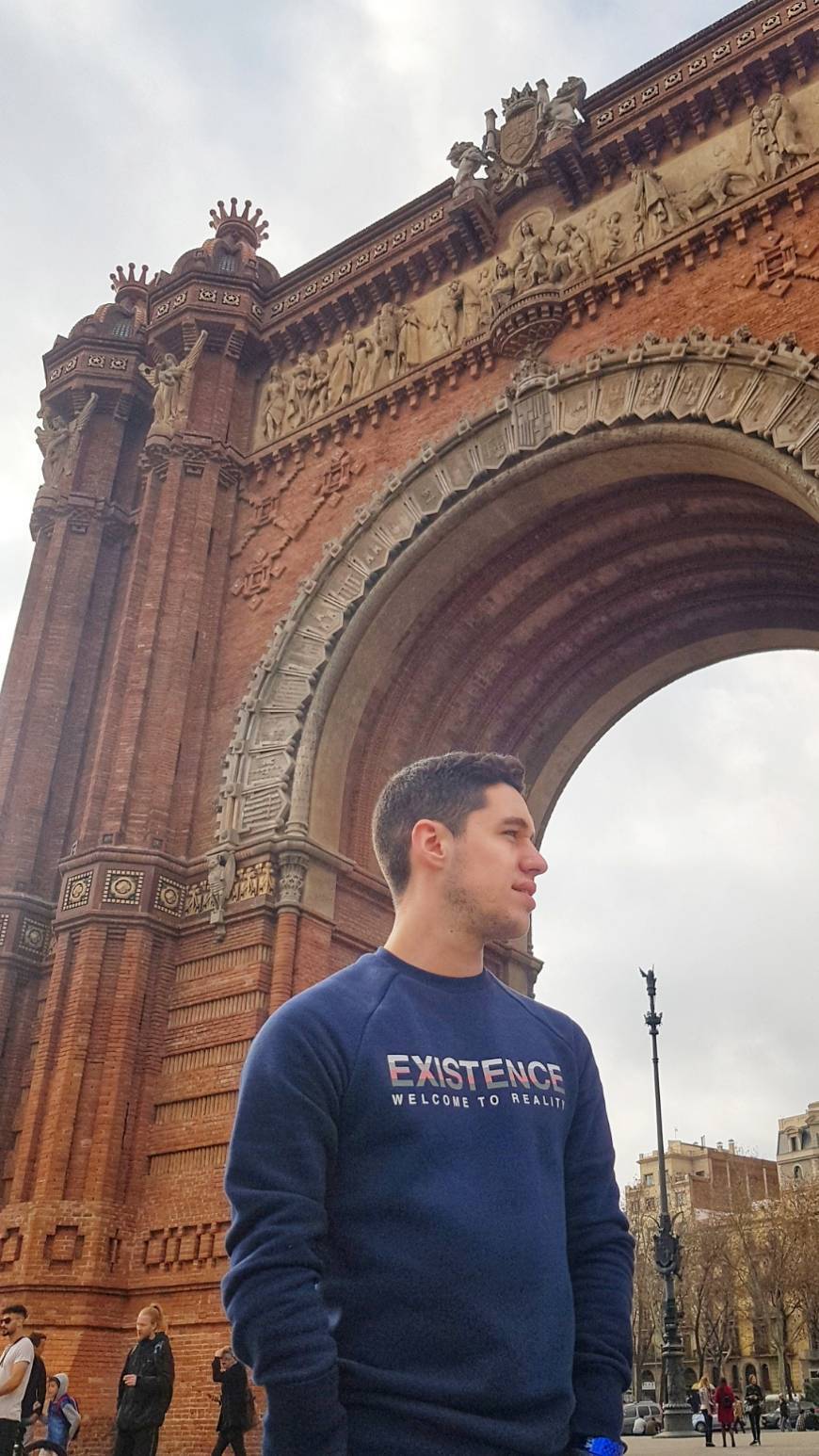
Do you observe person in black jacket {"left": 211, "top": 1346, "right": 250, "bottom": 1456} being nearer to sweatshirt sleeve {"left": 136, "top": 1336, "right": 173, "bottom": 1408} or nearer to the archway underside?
sweatshirt sleeve {"left": 136, "top": 1336, "right": 173, "bottom": 1408}

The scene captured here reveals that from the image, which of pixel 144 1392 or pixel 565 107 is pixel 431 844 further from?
pixel 565 107

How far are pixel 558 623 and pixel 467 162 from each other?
235 inches

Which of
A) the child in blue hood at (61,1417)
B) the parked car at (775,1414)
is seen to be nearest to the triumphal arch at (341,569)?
the child in blue hood at (61,1417)

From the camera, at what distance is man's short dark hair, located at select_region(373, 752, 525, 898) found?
2.52m

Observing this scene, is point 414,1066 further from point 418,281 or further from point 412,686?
point 418,281

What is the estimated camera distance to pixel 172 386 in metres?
16.5

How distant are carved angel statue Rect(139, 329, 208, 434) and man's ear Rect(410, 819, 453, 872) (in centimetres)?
1472

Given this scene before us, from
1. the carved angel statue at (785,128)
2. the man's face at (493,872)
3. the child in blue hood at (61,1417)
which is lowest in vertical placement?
the child in blue hood at (61,1417)

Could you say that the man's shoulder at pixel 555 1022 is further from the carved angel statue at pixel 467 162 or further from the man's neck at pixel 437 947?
the carved angel statue at pixel 467 162

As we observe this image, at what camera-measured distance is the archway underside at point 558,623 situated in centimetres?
1378

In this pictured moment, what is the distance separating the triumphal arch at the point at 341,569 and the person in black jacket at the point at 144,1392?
3.41 metres

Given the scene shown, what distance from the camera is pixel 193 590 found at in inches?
600

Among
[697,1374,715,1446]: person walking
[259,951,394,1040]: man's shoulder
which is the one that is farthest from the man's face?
[697,1374,715,1446]: person walking

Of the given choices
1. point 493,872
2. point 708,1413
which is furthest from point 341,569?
point 708,1413
